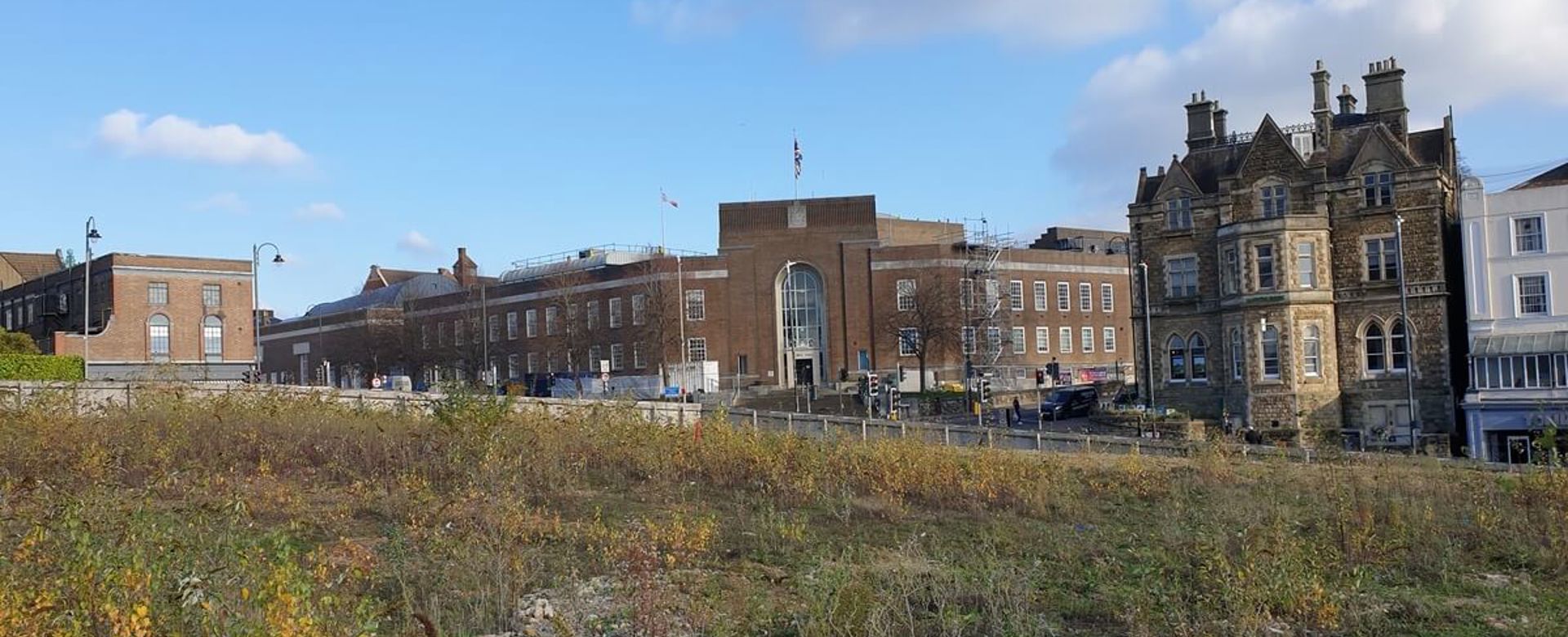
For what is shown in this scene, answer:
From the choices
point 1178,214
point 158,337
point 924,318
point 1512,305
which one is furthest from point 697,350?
point 1512,305

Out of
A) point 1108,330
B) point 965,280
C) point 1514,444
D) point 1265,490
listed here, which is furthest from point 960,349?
point 1265,490

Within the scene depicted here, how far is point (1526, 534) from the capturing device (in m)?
14.2

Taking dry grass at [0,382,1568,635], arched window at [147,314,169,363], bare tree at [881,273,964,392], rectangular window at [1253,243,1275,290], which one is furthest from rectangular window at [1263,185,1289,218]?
arched window at [147,314,169,363]

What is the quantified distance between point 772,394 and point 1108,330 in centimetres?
2573

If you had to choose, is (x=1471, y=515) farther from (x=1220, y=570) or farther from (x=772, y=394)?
(x=772, y=394)

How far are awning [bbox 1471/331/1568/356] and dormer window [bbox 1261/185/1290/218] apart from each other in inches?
314

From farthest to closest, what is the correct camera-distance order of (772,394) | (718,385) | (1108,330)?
(1108,330) < (718,385) < (772,394)

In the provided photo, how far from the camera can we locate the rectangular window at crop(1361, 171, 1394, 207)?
151ft

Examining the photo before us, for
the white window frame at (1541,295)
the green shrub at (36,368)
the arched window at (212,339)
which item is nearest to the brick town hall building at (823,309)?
the arched window at (212,339)

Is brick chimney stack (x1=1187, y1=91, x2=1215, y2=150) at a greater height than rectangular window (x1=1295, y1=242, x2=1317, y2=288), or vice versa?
brick chimney stack (x1=1187, y1=91, x2=1215, y2=150)

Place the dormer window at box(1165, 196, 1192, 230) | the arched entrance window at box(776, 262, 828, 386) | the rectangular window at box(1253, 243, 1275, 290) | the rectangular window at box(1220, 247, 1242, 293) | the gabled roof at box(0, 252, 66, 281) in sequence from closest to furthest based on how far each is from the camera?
the rectangular window at box(1253, 243, 1275, 290), the rectangular window at box(1220, 247, 1242, 293), the dormer window at box(1165, 196, 1192, 230), the arched entrance window at box(776, 262, 828, 386), the gabled roof at box(0, 252, 66, 281)

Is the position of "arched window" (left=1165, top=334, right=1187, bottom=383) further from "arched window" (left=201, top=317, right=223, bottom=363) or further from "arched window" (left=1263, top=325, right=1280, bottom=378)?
"arched window" (left=201, top=317, right=223, bottom=363)

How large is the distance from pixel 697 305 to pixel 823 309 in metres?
7.44

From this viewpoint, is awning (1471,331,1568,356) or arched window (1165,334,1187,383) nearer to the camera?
awning (1471,331,1568,356)
